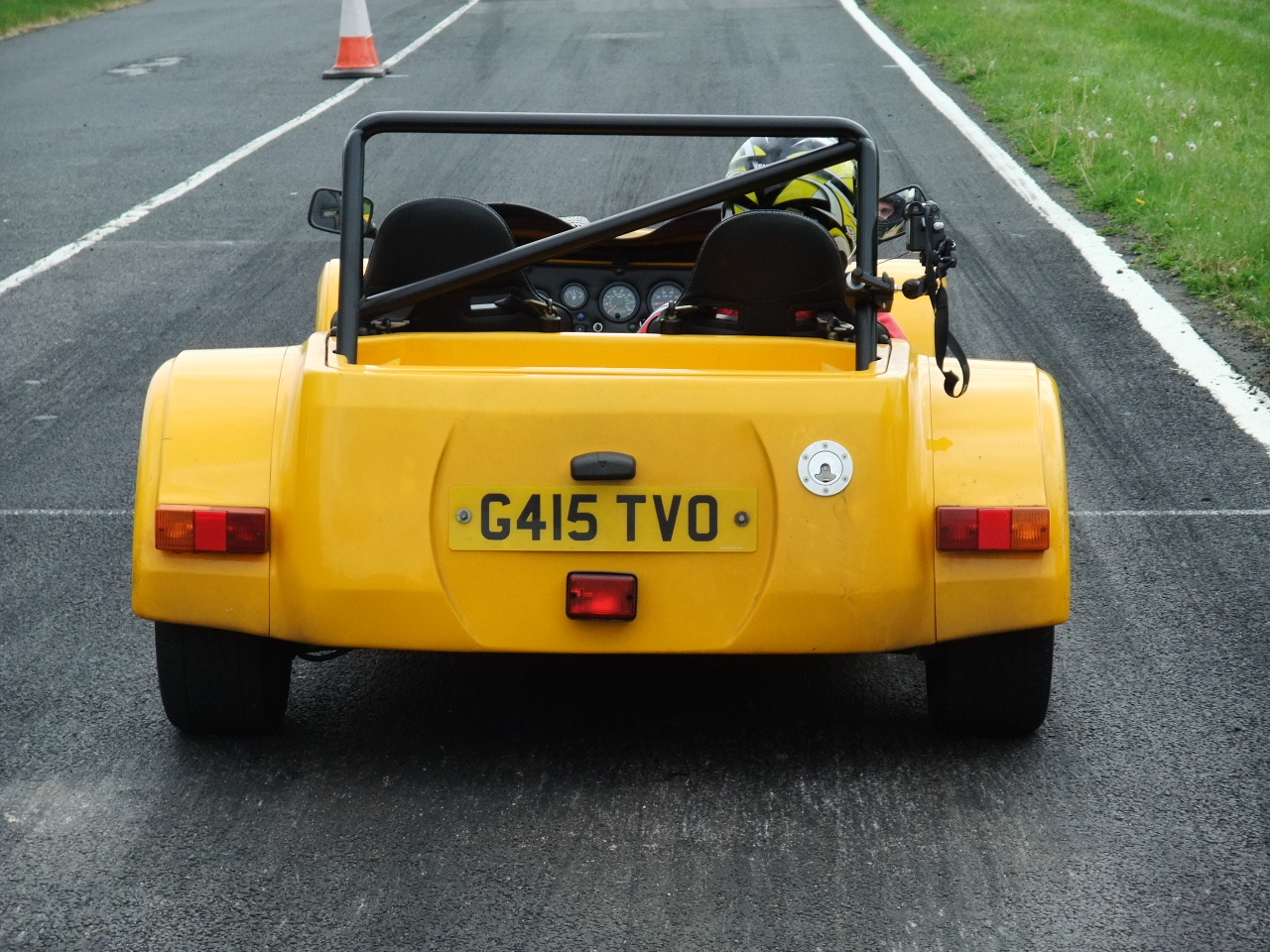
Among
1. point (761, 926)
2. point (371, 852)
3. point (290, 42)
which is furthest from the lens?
point (290, 42)

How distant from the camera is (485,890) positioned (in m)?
3.42

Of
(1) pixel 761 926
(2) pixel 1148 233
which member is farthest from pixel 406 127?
(2) pixel 1148 233

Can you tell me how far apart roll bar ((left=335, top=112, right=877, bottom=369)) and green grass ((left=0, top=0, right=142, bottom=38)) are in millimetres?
21535

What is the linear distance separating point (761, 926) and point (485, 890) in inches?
21.4

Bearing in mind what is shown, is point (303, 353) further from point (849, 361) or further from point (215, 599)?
point (849, 361)

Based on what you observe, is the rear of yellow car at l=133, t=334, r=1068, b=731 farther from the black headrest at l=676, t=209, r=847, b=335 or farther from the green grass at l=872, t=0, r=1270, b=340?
the green grass at l=872, t=0, r=1270, b=340

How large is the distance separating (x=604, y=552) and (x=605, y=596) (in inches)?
3.6

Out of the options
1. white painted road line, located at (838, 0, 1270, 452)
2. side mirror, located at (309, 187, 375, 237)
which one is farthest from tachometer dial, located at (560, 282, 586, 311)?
white painted road line, located at (838, 0, 1270, 452)

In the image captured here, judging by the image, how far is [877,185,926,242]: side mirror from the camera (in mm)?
4340

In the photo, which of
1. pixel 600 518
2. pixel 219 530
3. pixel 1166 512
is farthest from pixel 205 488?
pixel 1166 512

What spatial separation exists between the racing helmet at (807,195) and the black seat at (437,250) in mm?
1319

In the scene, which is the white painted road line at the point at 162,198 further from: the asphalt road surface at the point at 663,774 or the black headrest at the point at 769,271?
the black headrest at the point at 769,271

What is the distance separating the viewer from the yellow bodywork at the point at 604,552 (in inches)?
146

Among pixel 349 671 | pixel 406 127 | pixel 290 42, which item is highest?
pixel 406 127
